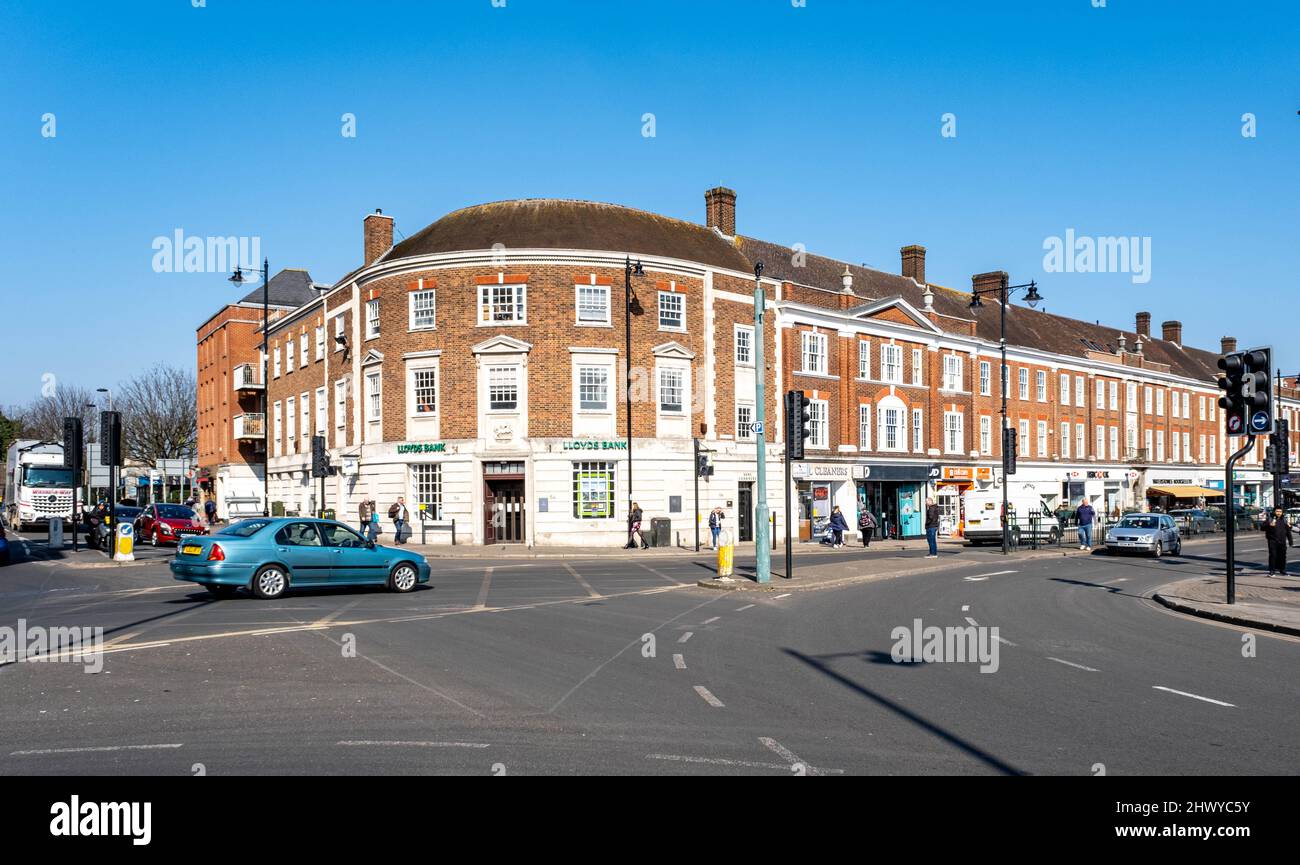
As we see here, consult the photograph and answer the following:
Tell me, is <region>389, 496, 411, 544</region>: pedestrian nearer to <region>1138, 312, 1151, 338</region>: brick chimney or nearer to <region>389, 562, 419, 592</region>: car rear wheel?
<region>389, 562, 419, 592</region>: car rear wheel

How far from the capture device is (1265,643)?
13.6 metres

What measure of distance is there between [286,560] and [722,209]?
106 ft

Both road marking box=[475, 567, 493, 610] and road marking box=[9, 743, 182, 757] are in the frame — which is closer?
road marking box=[9, 743, 182, 757]

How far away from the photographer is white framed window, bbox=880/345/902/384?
1917 inches

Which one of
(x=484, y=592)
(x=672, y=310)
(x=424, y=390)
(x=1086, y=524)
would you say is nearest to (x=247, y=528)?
(x=484, y=592)

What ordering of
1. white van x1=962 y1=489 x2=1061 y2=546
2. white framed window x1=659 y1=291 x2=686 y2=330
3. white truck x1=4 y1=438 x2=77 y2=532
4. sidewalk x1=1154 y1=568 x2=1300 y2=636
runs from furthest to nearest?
white truck x1=4 y1=438 x2=77 y2=532, white framed window x1=659 y1=291 x2=686 y2=330, white van x1=962 y1=489 x2=1061 y2=546, sidewalk x1=1154 y1=568 x2=1300 y2=636

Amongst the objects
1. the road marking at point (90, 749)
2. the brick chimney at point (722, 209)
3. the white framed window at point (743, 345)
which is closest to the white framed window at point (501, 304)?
the white framed window at point (743, 345)

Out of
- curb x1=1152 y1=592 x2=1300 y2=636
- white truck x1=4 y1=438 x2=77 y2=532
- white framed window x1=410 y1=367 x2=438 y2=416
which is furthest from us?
white truck x1=4 y1=438 x2=77 y2=532

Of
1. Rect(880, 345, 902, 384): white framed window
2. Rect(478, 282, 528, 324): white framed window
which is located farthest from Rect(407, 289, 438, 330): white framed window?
Rect(880, 345, 902, 384): white framed window

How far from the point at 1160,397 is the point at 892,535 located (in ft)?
121

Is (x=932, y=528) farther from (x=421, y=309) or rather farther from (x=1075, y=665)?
(x=1075, y=665)

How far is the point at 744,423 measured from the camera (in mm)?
41812

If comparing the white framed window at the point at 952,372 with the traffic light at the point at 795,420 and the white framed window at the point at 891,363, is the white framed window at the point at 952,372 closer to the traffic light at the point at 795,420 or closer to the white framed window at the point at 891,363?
the white framed window at the point at 891,363

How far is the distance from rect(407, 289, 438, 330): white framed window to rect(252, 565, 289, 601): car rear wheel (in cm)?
2142
